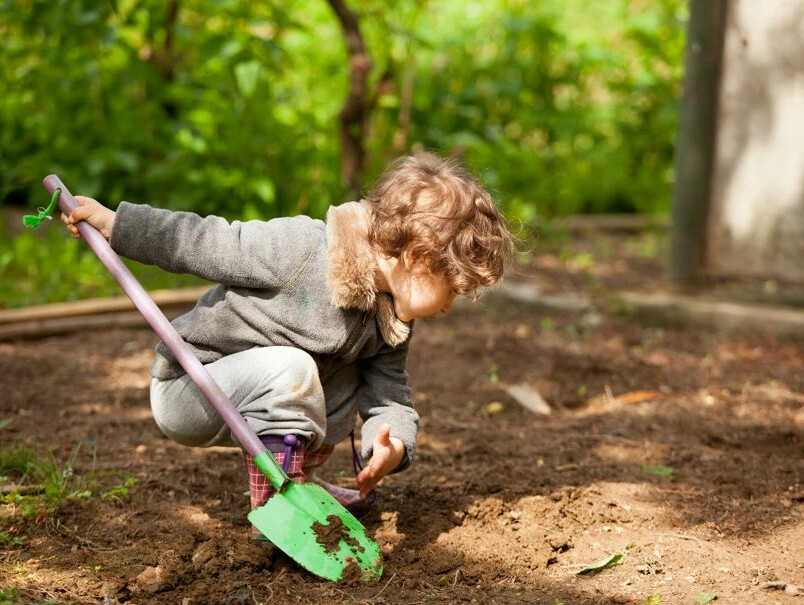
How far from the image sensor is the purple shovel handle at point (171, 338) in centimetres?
205

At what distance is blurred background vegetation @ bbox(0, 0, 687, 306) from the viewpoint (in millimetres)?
4484

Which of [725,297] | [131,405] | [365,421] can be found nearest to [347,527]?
[365,421]

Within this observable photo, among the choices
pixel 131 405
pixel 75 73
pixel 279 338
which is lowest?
pixel 131 405

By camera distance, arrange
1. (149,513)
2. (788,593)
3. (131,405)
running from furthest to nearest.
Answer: (131,405) → (149,513) → (788,593)

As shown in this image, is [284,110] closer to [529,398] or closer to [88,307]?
[88,307]

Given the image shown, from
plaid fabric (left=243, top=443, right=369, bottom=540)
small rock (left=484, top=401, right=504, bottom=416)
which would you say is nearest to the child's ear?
plaid fabric (left=243, top=443, right=369, bottom=540)

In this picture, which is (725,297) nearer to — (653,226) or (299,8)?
(653,226)

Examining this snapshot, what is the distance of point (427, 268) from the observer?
2098 millimetres

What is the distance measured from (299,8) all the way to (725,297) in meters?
3.46

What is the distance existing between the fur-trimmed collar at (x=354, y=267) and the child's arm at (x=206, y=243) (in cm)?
7

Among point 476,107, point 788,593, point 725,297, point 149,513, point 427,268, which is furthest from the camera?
point 476,107

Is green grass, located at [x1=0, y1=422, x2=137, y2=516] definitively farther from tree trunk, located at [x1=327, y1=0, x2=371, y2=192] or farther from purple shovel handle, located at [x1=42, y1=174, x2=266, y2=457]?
tree trunk, located at [x1=327, y1=0, x2=371, y2=192]

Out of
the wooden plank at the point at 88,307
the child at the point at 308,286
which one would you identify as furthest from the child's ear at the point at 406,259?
the wooden plank at the point at 88,307

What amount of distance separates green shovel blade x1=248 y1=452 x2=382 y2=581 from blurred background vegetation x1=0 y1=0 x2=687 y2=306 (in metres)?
1.57
